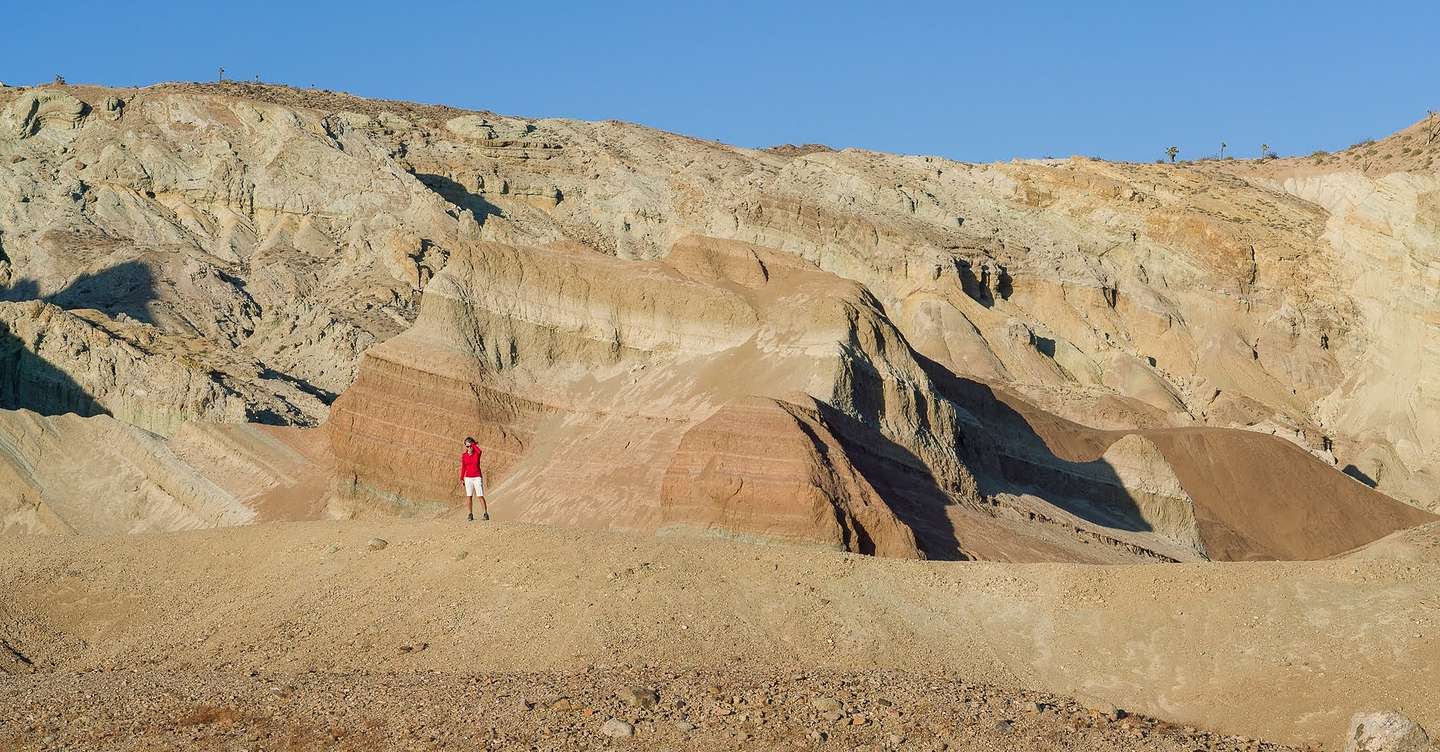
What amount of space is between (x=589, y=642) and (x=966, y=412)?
26.3m

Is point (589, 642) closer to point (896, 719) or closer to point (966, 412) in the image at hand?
point (896, 719)

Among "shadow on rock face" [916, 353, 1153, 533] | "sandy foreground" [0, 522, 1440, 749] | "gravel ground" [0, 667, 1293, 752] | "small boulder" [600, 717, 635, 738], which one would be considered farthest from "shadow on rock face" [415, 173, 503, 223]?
"small boulder" [600, 717, 635, 738]

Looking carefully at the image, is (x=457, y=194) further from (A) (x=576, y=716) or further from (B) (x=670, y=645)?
(A) (x=576, y=716)

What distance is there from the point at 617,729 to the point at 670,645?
3568 millimetres

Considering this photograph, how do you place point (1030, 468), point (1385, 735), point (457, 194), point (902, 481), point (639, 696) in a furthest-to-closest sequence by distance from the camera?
point (457, 194), point (1030, 468), point (902, 481), point (639, 696), point (1385, 735)

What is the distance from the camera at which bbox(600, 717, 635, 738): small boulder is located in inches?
557

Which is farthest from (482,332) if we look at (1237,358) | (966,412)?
(1237,358)

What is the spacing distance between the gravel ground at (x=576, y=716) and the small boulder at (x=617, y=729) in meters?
0.01

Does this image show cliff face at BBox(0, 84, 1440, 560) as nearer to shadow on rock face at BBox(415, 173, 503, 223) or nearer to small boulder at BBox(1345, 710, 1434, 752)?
shadow on rock face at BBox(415, 173, 503, 223)

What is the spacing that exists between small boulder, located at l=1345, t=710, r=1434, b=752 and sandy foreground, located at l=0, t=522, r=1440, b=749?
701 millimetres

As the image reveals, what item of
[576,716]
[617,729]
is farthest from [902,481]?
[617,729]

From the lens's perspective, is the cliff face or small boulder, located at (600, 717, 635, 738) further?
the cliff face

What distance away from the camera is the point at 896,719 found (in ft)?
48.4

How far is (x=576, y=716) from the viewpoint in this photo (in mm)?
14672
